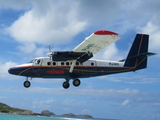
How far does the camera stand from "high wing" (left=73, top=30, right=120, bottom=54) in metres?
20.0

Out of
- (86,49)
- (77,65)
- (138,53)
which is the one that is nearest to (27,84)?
(77,65)

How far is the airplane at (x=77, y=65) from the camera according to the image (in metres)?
24.1

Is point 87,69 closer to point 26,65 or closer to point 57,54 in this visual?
point 57,54

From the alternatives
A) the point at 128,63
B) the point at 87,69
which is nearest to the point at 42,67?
the point at 87,69

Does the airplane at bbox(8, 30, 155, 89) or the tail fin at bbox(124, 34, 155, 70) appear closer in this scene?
the airplane at bbox(8, 30, 155, 89)

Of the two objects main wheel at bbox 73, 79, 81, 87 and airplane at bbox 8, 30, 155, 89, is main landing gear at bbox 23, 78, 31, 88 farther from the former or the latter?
main wheel at bbox 73, 79, 81, 87

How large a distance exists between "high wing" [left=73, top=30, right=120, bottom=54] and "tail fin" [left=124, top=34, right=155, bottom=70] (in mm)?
5207

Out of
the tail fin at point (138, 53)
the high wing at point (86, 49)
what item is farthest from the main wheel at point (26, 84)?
the tail fin at point (138, 53)

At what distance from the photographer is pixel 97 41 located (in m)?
21.9

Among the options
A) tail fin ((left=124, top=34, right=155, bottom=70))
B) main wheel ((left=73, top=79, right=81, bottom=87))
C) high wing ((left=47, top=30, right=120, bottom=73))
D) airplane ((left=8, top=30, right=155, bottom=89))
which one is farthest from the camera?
tail fin ((left=124, top=34, right=155, bottom=70))

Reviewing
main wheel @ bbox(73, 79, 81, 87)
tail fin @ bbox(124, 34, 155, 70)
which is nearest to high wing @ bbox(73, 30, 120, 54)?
main wheel @ bbox(73, 79, 81, 87)

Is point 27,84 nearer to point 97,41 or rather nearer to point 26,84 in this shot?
point 26,84

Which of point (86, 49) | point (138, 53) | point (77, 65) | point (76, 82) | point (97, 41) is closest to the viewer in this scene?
point (97, 41)

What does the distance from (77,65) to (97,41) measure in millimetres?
4705
